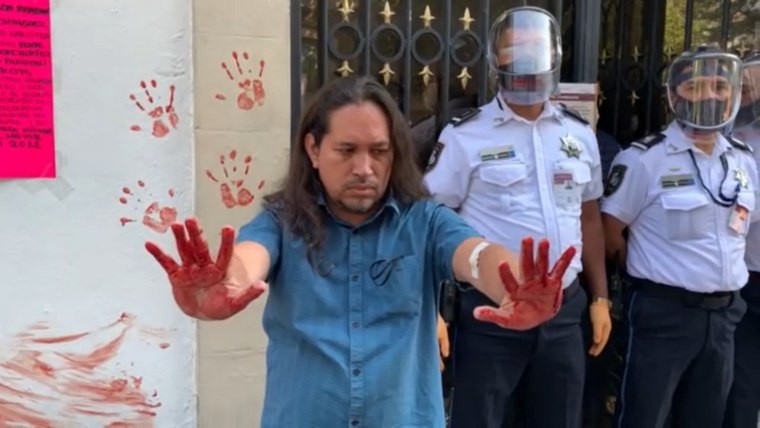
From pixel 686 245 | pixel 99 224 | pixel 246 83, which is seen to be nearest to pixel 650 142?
pixel 686 245

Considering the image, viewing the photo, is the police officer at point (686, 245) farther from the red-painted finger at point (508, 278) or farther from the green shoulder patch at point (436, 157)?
the red-painted finger at point (508, 278)

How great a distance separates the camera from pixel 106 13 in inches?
113

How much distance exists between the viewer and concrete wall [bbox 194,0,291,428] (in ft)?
9.87

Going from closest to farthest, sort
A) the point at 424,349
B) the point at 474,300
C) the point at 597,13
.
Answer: the point at 424,349
the point at 474,300
the point at 597,13

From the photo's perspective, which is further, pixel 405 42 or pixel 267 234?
pixel 405 42

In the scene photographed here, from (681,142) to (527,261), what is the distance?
1.88m

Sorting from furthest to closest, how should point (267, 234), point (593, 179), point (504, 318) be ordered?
point (593, 179) < point (267, 234) < point (504, 318)

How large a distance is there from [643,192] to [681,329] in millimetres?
538

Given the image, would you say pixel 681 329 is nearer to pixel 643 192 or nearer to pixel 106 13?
pixel 643 192

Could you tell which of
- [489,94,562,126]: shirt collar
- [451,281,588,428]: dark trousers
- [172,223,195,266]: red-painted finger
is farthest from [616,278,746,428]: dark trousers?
[172,223,195,266]: red-painted finger

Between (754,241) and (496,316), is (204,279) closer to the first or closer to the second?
(496,316)

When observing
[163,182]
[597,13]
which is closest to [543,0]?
[597,13]

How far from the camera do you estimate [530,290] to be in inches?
61.1

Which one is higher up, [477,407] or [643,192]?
[643,192]
